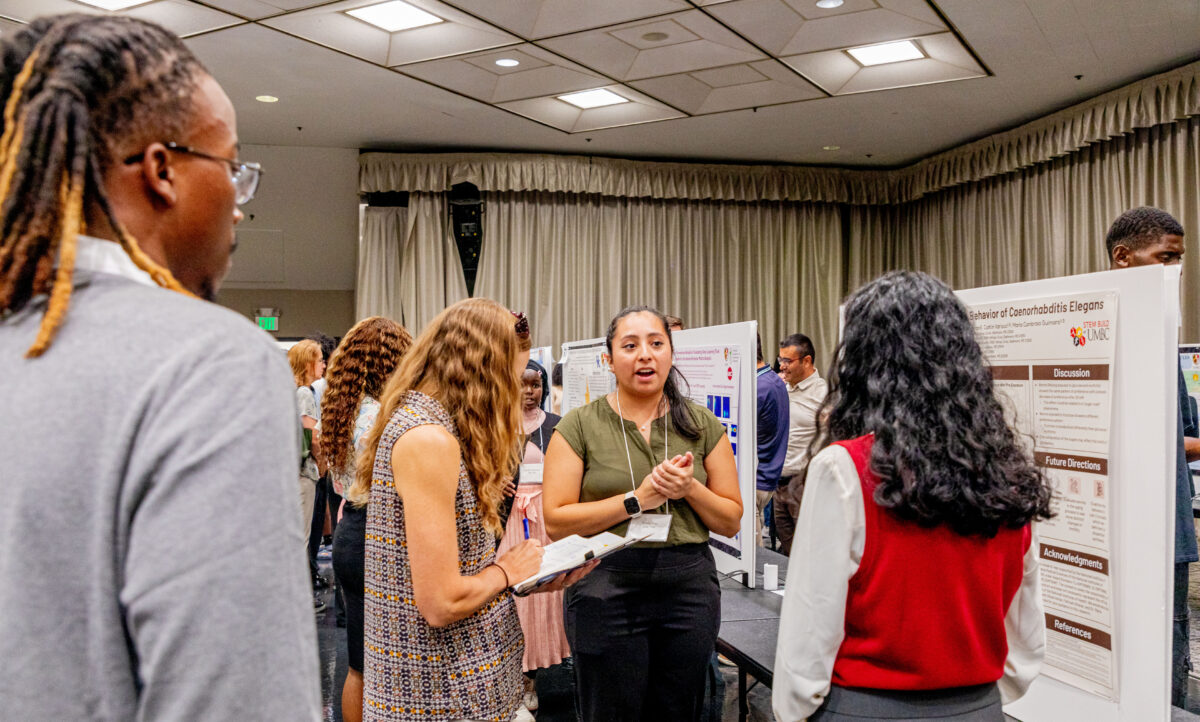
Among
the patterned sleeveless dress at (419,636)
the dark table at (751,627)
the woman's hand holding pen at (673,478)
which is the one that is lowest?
the dark table at (751,627)

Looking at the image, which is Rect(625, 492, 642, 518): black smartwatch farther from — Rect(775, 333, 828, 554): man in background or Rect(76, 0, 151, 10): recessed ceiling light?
Rect(76, 0, 151, 10): recessed ceiling light

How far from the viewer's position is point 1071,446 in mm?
1568

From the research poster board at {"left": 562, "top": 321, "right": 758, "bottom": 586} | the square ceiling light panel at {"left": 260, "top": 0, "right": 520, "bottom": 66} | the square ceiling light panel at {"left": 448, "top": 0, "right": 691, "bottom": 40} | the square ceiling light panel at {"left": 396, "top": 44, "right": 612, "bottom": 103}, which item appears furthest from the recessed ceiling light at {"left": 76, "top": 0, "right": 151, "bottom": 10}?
the research poster board at {"left": 562, "top": 321, "right": 758, "bottom": 586}

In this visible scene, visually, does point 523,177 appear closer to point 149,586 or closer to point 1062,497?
point 1062,497

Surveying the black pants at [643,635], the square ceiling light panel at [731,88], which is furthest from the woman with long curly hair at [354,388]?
the square ceiling light panel at [731,88]

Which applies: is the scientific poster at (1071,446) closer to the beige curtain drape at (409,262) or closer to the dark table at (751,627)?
the dark table at (751,627)

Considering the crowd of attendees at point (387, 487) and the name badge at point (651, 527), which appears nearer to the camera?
the crowd of attendees at point (387, 487)

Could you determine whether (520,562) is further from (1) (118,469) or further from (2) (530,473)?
(2) (530,473)

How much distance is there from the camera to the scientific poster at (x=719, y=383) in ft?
8.93

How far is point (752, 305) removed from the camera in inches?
316

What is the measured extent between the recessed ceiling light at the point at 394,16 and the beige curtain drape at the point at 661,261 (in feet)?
9.66

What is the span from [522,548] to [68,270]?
1.13 m

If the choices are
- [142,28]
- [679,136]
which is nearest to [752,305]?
[679,136]

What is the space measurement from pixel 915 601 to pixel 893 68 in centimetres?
457
